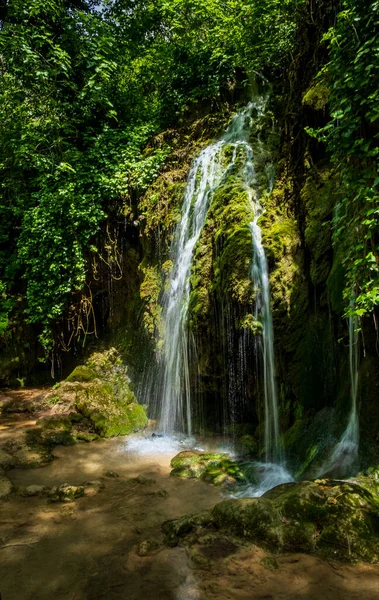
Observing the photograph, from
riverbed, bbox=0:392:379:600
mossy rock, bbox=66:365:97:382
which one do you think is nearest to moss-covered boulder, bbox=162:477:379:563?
riverbed, bbox=0:392:379:600

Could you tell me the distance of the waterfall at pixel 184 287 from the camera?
6.89 m

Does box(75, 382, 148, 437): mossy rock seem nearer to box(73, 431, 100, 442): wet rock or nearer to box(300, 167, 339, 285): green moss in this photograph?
box(73, 431, 100, 442): wet rock

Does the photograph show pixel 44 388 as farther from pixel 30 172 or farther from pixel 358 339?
pixel 358 339

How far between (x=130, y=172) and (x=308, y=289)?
574 cm

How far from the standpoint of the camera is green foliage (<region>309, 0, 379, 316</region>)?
137 inches

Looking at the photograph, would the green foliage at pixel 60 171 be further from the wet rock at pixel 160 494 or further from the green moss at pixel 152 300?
the wet rock at pixel 160 494

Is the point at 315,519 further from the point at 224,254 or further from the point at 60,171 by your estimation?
the point at 60,171

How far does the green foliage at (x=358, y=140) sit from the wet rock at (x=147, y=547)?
9.11ft

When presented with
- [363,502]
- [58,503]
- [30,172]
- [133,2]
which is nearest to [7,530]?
[58,503]

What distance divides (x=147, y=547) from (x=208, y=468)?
1.93 metres

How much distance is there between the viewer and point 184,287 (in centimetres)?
705

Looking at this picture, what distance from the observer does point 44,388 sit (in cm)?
948

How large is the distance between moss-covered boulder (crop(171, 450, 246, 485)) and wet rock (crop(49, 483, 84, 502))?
4.17 feet

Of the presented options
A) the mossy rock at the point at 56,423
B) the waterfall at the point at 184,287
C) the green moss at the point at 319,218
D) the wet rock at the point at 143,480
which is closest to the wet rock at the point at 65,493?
the wet rock at the point at 143,480
